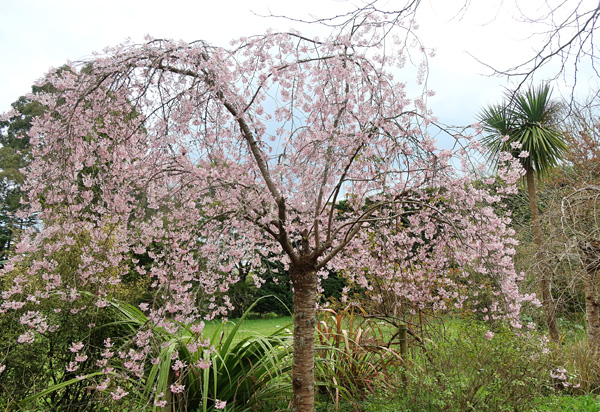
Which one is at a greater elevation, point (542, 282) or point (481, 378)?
point (542, 282)

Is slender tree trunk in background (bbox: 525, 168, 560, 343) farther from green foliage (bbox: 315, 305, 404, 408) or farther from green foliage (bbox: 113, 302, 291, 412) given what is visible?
green foliage (bbox: 113, 302, 291, 412)

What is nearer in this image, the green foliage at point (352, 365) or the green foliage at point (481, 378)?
the green foliage at point (481, 378)

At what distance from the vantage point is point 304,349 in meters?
2.86

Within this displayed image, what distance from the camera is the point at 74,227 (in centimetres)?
325

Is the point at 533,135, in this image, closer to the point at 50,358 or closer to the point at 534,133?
the point at 534,133

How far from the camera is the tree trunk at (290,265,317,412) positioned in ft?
9.37

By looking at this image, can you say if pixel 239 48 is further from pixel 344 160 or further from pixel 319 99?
pixel 344 160

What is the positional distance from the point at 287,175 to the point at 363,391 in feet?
7.49

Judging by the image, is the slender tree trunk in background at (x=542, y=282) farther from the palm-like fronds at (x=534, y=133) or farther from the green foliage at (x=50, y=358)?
the green foliage at (x=50, y=358)

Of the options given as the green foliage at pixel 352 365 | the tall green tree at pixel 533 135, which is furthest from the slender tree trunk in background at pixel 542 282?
the green foliage at pixel 352 365

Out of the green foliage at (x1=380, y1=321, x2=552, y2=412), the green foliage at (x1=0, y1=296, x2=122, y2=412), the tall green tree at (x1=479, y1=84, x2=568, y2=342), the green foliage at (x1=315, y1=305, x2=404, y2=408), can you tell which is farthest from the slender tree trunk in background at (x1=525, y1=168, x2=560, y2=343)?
the green foliage at (x1=0, y1=296, x2=122, y2=412)

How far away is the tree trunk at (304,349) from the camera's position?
2.86 m

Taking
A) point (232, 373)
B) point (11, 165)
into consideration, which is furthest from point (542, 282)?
point (11, 165)

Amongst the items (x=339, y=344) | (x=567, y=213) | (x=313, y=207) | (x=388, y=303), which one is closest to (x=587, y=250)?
(x=567, y=213)
